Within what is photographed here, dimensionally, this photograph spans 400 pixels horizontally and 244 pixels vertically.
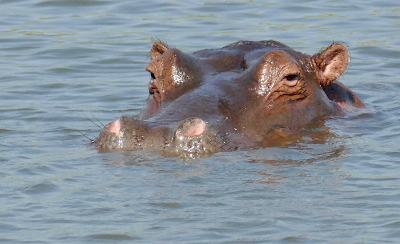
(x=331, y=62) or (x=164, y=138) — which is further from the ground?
(x=331, y=62)

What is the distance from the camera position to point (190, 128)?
7.40 m

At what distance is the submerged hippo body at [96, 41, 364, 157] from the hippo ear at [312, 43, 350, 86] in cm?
1

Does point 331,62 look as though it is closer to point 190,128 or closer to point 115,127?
point 190,128

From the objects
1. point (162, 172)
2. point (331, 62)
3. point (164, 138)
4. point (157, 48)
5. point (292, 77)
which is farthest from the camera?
point (157, 48)

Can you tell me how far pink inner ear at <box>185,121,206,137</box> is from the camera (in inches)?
291

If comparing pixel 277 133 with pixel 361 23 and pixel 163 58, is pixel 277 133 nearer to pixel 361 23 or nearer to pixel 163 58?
pixel 163 58

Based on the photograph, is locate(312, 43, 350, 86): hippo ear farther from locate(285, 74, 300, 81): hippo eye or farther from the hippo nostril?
the hippo nostril

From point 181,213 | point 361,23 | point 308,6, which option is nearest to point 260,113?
point 181,213

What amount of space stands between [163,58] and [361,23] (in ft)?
28.5

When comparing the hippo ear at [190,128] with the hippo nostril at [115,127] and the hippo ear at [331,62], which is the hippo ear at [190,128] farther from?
the hippo ear at [331,62]

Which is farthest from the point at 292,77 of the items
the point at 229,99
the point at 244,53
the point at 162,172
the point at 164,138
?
the point at 162,172

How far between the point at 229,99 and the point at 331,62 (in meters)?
1.74

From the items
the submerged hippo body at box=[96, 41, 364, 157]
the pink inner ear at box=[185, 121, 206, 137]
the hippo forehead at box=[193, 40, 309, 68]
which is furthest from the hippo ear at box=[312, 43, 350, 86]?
the pink inner ear at box=[185, 121, 206, 137]

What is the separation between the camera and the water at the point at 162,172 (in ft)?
19.6
